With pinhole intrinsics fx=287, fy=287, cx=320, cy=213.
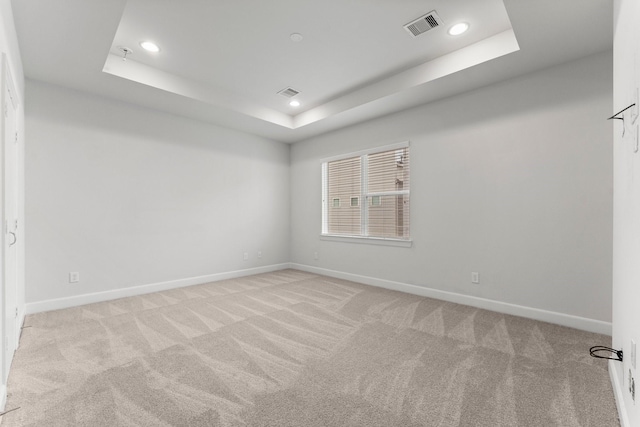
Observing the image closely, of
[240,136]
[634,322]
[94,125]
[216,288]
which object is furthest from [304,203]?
[634,322]

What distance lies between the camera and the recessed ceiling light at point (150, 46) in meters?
2.99

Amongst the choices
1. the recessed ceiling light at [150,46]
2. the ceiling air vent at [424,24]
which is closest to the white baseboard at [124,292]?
the recessed ceiling light at [150,46]

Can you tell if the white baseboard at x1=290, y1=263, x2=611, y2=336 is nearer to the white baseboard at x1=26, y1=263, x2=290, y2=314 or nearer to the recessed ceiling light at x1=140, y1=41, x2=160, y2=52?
the white baseboard at x1=26, y1=263, x2=290, y2=314

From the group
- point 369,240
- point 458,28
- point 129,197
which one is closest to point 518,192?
point 458,28

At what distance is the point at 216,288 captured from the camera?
447 cm

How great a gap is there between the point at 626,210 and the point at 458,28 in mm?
2159

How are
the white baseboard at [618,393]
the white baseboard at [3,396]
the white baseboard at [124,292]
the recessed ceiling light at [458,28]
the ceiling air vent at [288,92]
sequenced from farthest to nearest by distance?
1. the ceiling air vent at [288,92]
2. the white baseboard at [124,292]
3. the recessed ceiling light at [458,28]
4. the white baseboard at [3,396]
5. the white baseboard at [618,393]

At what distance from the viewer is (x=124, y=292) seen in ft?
13.0

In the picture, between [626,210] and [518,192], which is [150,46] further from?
[518,192]

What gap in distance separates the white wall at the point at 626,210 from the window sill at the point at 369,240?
95.0 inches

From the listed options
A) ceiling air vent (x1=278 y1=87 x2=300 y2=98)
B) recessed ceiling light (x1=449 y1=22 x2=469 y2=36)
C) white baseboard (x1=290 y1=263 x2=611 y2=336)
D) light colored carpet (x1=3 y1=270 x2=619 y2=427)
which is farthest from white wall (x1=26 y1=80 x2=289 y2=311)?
recessed ceiling light (x1=449 y1=22 x2=469 y2=36)

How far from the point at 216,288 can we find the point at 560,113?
4.91m

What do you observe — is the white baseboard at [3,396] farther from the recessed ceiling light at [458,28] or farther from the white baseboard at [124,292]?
the recessed ceiling light at [458,28]

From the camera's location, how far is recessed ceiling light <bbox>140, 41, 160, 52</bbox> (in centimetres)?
299
